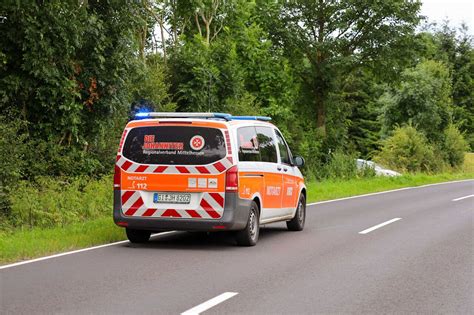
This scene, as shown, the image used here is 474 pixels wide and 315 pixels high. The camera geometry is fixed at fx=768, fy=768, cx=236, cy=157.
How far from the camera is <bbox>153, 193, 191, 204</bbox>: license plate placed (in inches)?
436

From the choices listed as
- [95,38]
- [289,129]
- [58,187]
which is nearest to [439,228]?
[58,187]

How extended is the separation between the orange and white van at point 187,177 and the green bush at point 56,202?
2790mm

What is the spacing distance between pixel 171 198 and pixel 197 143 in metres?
0.89

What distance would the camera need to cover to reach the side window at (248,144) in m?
11.6

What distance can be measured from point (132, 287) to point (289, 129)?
3308cm

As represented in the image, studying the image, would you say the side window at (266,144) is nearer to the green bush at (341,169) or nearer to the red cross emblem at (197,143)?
the red cross emblem at (197,143)

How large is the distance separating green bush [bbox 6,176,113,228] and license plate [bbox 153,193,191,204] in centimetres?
325

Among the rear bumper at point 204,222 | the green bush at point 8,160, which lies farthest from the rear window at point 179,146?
the green bush at point 8,160

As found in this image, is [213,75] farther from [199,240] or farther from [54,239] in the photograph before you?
[54,239]

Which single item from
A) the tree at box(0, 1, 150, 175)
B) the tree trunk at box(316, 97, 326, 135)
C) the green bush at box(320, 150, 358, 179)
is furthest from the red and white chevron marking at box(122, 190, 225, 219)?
the tree trunk at box(316, 97, 326, 135)

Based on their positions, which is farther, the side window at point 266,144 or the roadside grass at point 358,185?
the roadside grass at point 358,185

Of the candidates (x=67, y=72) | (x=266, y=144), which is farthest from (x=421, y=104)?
(x=266, y=144)

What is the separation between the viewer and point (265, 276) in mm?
8734

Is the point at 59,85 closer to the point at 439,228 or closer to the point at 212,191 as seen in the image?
the point at 212,191
